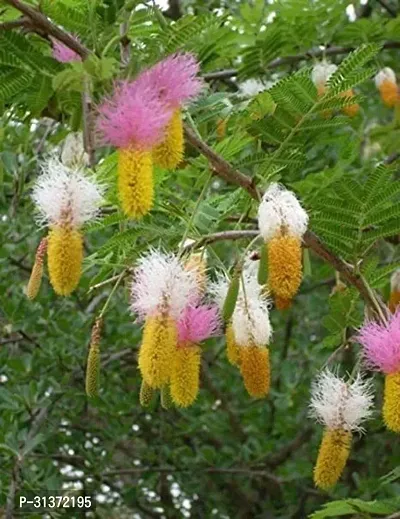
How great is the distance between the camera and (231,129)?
1.80m

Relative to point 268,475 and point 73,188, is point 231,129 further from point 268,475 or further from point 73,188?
point 268,475

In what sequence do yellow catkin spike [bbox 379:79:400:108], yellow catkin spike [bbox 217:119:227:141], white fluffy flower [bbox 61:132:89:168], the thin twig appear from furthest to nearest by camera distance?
1. the thin twig
2. yellow catkin spike [bbox 379:79:400:108]
3. yellow catkin spike [bbox 217:119:227:141]
4. white fluffy flower [bbox 61:132:89:168]

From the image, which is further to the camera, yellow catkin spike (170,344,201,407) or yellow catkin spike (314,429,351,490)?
yellow catkin spike (314,429,351,490)

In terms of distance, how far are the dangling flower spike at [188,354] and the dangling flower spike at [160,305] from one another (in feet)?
0.06

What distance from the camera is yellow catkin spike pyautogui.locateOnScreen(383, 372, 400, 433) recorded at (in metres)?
1.36

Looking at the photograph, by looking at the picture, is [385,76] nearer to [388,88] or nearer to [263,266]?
[388,88]

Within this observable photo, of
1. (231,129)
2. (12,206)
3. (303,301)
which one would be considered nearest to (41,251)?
(231,129)

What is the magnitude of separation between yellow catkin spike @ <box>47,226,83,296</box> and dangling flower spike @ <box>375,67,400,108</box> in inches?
60.4

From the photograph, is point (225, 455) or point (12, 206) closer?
point (12, 206)

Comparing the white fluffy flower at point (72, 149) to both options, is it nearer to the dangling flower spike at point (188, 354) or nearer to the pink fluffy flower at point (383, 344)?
the dangling flower spike at point (188, 354)

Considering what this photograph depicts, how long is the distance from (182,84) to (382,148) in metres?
1.49

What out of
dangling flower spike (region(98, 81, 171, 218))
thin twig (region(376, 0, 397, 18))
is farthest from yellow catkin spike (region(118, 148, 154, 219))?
thin twig (region(376, 0, 397, 18))

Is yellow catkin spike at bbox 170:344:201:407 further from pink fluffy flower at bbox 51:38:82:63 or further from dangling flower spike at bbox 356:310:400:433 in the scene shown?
pink fluffy flower at bbox 51:38:82:63

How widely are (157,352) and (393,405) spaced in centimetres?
34
